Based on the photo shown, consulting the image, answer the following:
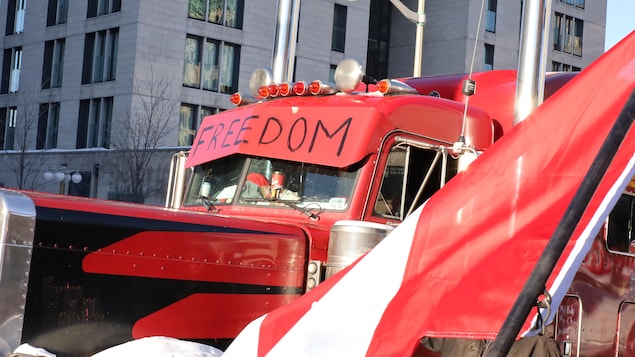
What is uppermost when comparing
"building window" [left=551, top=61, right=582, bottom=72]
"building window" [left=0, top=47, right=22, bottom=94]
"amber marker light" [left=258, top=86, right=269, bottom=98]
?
"building window" [left=551, top=61, right=582, bottom=72]

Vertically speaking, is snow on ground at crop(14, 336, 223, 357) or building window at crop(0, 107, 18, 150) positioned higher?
building window at crop(0, 107, 18, 150)

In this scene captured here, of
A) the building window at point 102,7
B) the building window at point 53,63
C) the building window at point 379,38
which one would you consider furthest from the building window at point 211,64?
the building window at point 379,38

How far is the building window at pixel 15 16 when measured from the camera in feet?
152

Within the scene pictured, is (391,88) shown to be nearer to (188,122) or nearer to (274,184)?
(274,184)

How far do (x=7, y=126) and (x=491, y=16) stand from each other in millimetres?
22051

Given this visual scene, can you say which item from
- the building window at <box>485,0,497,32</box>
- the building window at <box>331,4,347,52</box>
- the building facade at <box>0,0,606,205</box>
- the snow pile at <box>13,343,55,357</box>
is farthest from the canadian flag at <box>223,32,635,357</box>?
the building window at <box>485,0,497,32</box>

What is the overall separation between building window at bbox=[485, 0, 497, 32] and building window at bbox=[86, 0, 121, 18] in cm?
1662

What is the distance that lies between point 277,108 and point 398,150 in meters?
1.01

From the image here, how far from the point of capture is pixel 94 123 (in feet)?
138

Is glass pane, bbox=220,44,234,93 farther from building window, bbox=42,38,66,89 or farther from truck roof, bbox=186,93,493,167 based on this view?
truck roof, bbox=186,93,493,167

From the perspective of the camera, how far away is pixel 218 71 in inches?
1649

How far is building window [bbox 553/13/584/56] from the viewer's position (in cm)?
5066

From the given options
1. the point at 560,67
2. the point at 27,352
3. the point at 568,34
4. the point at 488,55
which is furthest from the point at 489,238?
the point at 568,34

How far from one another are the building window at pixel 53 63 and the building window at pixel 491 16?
61.0 feet
